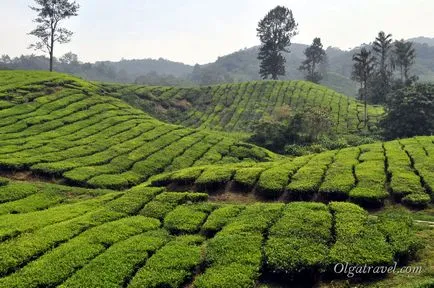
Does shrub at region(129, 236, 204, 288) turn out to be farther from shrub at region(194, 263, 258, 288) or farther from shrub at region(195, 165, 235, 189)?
shrub at region(195, 165, 235, 189)

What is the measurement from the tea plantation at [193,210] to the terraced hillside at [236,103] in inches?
771

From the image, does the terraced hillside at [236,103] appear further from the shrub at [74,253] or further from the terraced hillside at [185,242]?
the shrub at [74,253]

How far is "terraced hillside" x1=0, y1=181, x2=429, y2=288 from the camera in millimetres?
15266

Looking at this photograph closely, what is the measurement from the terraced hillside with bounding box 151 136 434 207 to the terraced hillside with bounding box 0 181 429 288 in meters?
2.41

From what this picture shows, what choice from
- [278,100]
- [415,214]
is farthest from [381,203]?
[278,100]

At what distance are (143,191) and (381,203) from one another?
13899 millimetres

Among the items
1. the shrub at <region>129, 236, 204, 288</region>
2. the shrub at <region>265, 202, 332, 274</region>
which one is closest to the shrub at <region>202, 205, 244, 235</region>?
the shrub at <region>129, 236, 204, 288</region>

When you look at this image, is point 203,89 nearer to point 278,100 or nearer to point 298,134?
point 278,100

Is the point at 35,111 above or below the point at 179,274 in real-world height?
above

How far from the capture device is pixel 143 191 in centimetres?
2470

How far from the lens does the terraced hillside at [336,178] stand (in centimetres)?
2291

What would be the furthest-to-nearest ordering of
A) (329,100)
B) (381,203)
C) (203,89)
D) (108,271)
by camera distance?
(203,89), (329,100), (381,203), (108,271)

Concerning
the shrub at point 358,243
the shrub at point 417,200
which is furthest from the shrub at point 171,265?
the shrub at point 417,200

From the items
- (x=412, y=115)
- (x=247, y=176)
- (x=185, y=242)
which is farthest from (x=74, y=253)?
(x=412, y=115)
